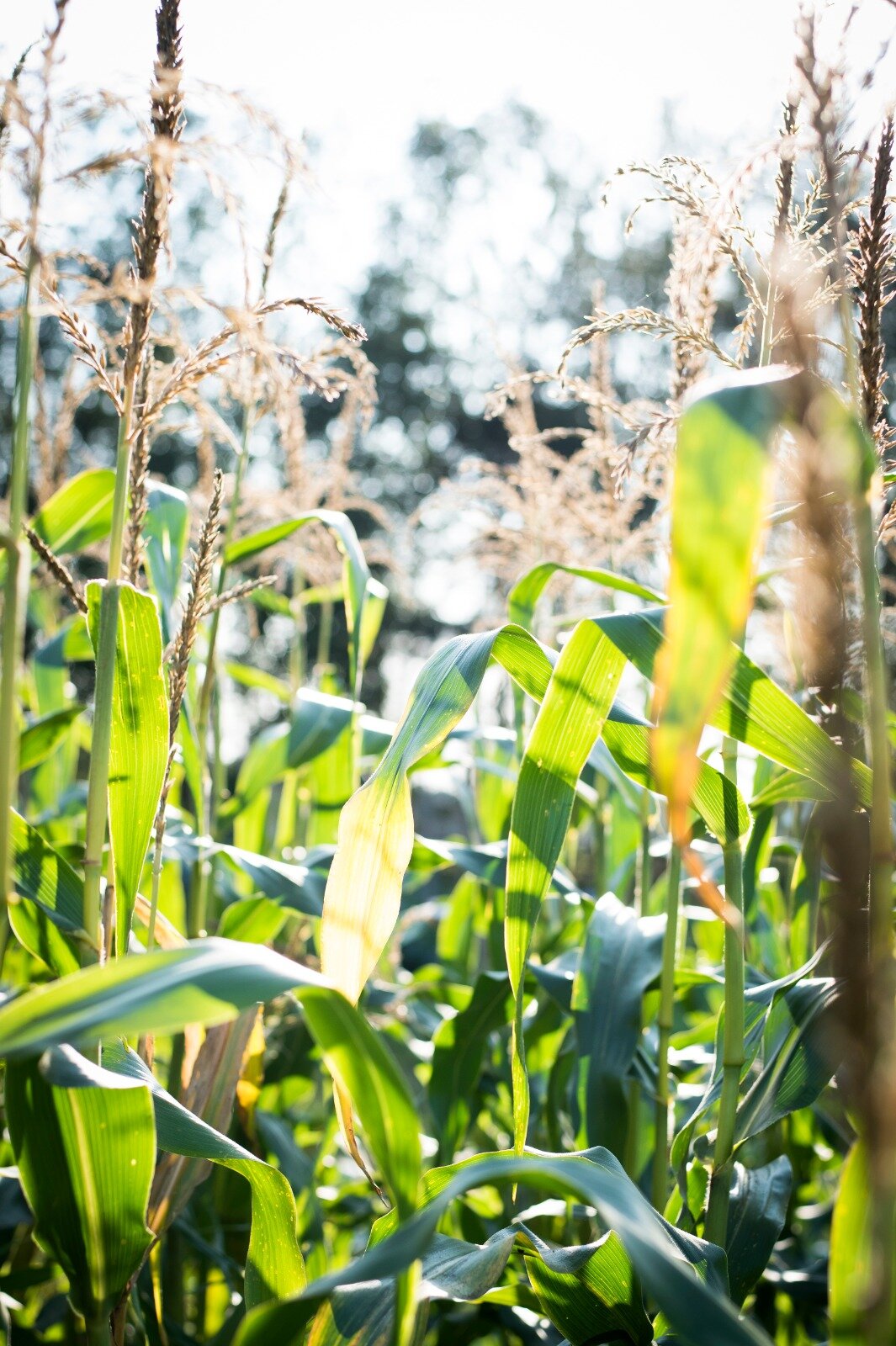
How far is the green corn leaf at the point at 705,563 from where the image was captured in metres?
0.55

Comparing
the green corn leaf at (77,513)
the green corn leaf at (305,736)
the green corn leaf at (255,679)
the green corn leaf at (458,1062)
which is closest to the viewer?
the green corn leaf at (458,1062)

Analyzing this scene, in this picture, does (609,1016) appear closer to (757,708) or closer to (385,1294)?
(385,1294)

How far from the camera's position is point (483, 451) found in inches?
592

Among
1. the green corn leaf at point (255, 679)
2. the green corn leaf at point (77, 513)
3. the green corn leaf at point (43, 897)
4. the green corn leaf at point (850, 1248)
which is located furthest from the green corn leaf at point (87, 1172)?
the green corn leaf at point (255, 679)

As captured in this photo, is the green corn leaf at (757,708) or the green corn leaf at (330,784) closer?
the green corn leaf at (757,708)

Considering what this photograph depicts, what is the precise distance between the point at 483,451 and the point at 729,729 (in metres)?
14.5

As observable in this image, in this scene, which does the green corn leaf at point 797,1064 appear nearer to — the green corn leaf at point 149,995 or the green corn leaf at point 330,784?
the green corn leaf at point 149,995

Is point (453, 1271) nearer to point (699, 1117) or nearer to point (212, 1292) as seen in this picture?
point (699, 1117)

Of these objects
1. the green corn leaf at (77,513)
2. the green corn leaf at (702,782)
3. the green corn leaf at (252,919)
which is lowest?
the green corn leaf at (252,919)

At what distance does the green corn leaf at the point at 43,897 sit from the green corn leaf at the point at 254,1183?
0.57 feet

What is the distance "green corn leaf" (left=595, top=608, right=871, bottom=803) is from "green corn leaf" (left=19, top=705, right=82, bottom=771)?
4.00 feet

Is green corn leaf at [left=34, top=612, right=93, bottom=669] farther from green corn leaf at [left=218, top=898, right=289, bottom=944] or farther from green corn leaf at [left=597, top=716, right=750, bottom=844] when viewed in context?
green corn leaf at [left=597, top=716, right=750, bottom=844]

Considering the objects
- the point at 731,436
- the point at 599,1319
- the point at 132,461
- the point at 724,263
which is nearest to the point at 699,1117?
the point at 599,1319

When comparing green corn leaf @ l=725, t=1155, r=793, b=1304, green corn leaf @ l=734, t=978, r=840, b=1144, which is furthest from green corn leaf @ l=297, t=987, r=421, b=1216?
green corn leaf @ l=725, t=1155, r=793, b=1304
